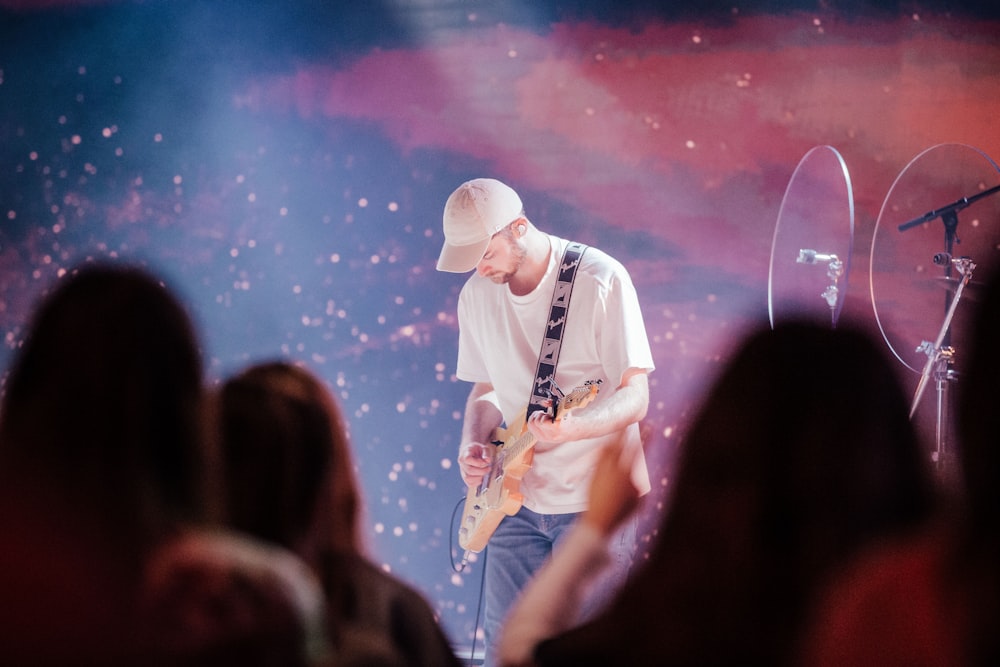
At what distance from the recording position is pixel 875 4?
3924 mm

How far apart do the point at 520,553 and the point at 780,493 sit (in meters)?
2.18

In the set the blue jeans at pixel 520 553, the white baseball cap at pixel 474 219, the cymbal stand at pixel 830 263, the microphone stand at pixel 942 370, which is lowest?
the blue jeans at pixel 520 553

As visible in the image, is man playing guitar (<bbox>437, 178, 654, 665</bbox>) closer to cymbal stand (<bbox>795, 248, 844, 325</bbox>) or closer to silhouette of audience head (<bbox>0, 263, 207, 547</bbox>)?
cymbal stand (<bbox>795, 248, 844, 325</bbox>)

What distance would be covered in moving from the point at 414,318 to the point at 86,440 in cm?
327

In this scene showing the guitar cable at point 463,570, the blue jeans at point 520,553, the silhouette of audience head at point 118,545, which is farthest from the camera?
the guitar cable at point 463,570

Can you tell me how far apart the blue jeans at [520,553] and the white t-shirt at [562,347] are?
48 millimetres

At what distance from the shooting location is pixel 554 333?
10.7 feet

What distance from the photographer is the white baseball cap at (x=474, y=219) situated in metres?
3.34

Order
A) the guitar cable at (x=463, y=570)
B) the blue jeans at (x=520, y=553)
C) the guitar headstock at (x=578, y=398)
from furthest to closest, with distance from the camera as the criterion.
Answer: the guitar cable at (x=463, y=570) → the blue jeans at (x=520, y=553) → the guitar headstock at (x=578, y=398)

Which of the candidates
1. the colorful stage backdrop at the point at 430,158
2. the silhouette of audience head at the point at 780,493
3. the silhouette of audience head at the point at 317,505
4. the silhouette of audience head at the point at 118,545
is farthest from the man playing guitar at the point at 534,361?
the silhouette of audience head at the point at 118,545

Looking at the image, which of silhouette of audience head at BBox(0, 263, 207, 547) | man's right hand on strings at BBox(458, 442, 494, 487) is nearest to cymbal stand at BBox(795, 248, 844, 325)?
man's right hand on strings at BBox(458, 442, 494, 487)

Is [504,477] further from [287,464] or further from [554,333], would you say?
[287,464]

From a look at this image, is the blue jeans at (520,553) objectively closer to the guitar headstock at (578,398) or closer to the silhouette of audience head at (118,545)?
the guitar headstock at (578,398)

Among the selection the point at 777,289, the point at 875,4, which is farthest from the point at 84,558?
the point at 875,4
